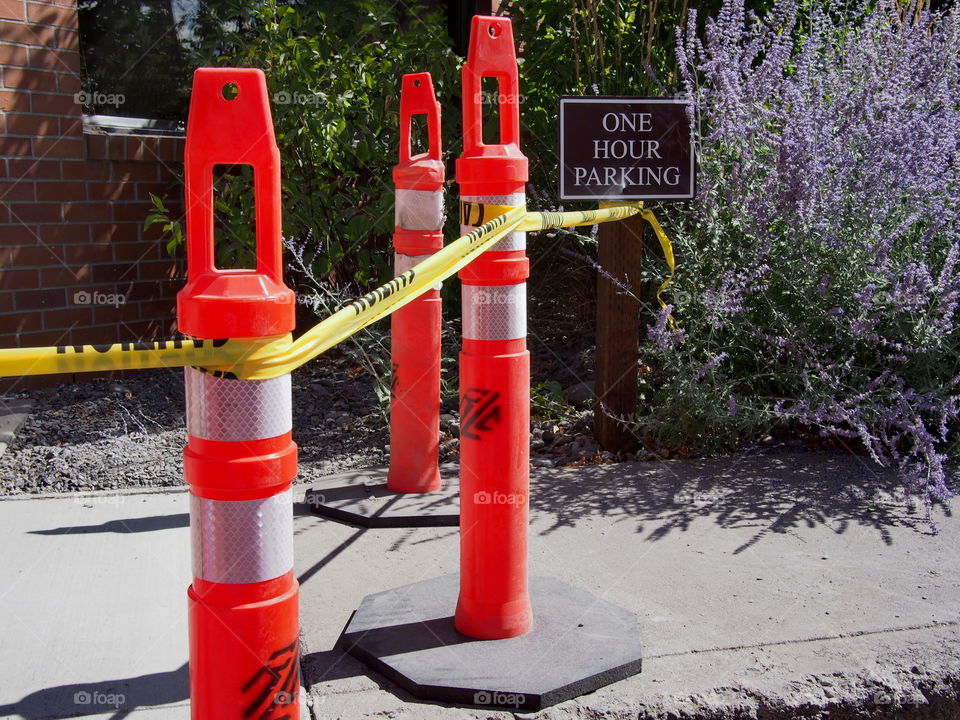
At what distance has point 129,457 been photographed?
14.1 ft

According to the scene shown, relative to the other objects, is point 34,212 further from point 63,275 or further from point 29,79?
point 29,79

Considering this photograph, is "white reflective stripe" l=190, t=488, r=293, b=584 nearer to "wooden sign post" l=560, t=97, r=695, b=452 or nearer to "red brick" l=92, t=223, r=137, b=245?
"wooden sign post" l=560, t=97, r=695, b=452

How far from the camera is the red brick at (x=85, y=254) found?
552 centimetres

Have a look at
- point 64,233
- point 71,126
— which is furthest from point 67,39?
point 64,233

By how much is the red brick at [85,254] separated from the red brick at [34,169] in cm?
39

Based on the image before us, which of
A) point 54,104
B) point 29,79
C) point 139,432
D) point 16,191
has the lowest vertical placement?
point 139,432

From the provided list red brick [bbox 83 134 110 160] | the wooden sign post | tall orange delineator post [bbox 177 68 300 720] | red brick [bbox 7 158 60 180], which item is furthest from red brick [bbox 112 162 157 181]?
tall orange delineator post [bbox 177 68 300 720]

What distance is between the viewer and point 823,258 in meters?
4.29

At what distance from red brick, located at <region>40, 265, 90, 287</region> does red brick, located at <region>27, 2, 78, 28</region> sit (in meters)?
1.27

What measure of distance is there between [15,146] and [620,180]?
127 inches

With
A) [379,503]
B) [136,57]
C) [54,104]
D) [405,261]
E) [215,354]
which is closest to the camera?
[215,354]

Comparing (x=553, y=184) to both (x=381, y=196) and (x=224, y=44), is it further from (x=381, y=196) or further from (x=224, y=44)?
(x=224, y=44)

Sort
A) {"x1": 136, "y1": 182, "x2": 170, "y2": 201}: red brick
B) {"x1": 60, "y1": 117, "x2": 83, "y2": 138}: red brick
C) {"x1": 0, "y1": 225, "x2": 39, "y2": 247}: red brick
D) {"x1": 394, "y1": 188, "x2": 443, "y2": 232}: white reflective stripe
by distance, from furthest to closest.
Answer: {"x1": 136, "y1": 182, "x2": 170, "y2": 201}: red brick → {"x1": 60, "y1": 117, "x2": 83, "y2": 138}: red brick → {"x1": 0, "y1": 225, "x2": 39, "y2": 247}: red brick → {"x1": 394, "y1": 188, "x2": 443, "y2": 232}: white reflective stripe

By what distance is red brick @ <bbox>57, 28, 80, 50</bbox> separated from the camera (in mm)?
5363
